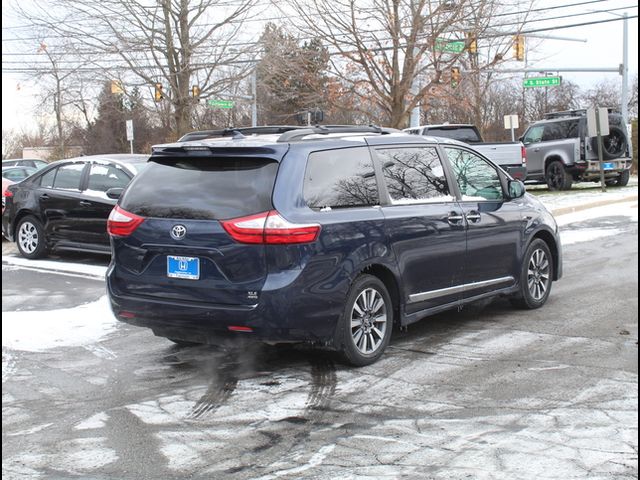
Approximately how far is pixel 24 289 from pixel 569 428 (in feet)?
24.2

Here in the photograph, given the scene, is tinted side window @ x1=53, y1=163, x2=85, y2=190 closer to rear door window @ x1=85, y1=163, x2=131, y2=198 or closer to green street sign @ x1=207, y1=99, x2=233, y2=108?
rear door window @ x1=85, y1=163, x2=131, y2=198

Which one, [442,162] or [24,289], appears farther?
[24,289]

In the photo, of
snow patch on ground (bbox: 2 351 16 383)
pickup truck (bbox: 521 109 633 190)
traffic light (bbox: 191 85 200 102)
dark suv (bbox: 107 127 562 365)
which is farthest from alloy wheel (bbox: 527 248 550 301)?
pickup truck (bbox: 521 109 633 190)

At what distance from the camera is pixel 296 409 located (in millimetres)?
5285

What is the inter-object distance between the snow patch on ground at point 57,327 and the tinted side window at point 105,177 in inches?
124

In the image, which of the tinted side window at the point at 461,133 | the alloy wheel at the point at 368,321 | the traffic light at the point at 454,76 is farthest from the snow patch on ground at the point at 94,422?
the traffic light at the point at 454,76

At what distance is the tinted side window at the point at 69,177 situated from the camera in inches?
484

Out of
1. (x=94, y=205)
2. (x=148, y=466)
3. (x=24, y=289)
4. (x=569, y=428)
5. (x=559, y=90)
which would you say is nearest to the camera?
(x=148, y=466)

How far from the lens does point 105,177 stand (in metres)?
12.0

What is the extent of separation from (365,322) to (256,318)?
0.94m

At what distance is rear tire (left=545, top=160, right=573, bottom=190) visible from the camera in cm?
2517

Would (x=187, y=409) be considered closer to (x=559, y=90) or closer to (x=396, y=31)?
(x=396, y=31)

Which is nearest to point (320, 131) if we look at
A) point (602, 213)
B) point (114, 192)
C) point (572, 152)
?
point (114, 192)

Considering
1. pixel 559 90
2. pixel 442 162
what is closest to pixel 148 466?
pixel 442 162
